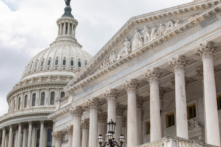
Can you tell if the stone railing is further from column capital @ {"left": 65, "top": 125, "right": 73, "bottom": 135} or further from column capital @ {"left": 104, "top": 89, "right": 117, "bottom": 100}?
column capital @ {"left": 65, "top": 125, "right": 73, "bottom": 135}

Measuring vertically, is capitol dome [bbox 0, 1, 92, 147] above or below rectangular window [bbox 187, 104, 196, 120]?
above

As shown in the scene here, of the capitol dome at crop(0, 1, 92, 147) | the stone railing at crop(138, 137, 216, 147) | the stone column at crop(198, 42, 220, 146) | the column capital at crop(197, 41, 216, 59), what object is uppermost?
the capitol dome at crop(0, 1, 92, 147)

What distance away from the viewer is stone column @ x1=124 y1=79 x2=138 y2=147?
3897 cm

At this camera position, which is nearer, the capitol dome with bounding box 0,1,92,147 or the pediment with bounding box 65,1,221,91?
the pediment with bounding box 65,1,221,91

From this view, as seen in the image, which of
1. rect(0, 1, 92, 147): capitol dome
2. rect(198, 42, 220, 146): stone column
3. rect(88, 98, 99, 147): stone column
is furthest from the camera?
rect(0, 1, 92, 147): capitol dome

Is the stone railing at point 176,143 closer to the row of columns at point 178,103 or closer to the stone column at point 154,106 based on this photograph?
the row of columns at point 178,103

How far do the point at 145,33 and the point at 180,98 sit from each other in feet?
29.1

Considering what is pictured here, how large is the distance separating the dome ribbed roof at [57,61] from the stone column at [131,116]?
71.6 metres

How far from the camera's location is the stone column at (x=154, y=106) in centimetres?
3597

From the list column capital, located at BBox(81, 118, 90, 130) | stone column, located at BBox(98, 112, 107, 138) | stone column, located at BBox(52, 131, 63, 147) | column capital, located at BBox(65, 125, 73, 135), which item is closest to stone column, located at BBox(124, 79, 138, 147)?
stone column, located at BBox(98, 112, 107, 138)

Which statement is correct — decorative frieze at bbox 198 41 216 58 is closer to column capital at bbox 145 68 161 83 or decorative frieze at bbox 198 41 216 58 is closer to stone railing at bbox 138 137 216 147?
column capital at bbox 145 68 161 83

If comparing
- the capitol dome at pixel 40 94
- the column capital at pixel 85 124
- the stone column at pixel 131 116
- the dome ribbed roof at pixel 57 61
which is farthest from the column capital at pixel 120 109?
the dome ribbed roof at pixel 57 61

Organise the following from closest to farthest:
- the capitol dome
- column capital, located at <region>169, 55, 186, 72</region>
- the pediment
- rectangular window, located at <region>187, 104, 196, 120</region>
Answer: the pediment < column capital, located at <region>169, 55, 186, 72</region> < rectangular window, located at <region>187, 104, 196, 120</region> < the capitol dome

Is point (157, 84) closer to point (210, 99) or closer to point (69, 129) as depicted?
point (210, 99)
